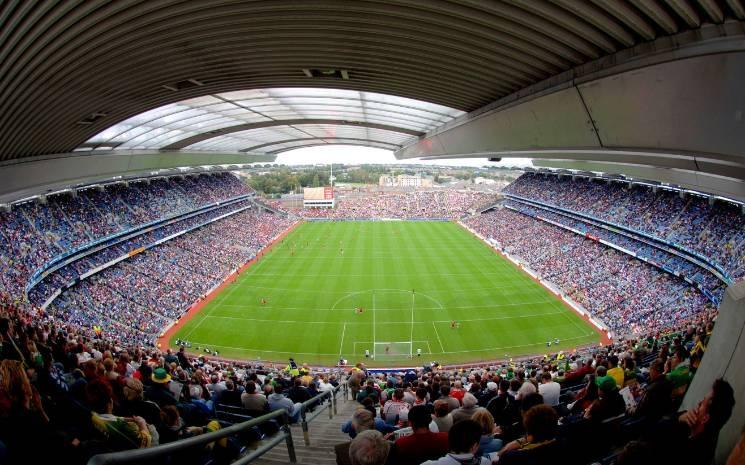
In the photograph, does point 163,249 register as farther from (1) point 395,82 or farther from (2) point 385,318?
(1) point 395,82

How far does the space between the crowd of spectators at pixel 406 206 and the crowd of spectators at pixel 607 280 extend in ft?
86.6

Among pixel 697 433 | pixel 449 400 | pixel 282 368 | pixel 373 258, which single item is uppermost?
pixel 697 433

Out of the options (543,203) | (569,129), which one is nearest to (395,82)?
(569,129)

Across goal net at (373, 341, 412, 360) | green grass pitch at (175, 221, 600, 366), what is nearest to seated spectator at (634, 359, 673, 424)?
green grass pitch at (175, 221, 600, 366)

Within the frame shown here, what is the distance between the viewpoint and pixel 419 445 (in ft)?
11.2

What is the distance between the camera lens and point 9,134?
12.3 m

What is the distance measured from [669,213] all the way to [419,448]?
130 feet

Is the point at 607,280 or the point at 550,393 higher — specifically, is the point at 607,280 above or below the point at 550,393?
below

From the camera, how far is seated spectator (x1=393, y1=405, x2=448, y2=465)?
11.1ft

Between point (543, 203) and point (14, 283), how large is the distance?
2130 inches

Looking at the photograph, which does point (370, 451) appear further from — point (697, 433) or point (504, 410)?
point (504, 410)

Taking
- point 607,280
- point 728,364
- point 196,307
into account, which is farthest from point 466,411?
point 607,280

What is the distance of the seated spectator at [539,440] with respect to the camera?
2834 mm

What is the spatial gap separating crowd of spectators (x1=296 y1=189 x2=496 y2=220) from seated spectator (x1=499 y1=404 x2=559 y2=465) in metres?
72.3
